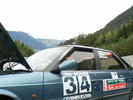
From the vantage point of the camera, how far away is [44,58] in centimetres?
486

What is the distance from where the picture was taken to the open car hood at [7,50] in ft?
12.0

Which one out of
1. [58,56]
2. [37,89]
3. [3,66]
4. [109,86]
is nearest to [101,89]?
[109,86]

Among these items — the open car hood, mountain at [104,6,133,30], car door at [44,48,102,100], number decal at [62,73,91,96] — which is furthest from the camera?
mountain at [104,6,133,30]

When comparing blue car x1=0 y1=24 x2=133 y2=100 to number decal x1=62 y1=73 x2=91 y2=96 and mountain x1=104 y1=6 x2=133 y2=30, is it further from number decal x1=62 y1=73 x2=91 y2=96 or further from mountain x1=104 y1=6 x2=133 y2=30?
mountain x1=104 y1=6 x2=133 y2=30

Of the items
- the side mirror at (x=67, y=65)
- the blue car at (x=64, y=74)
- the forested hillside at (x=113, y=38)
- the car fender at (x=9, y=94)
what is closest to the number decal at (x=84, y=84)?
the blue car at (x=64, y=74)

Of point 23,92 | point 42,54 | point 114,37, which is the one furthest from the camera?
point 114,37

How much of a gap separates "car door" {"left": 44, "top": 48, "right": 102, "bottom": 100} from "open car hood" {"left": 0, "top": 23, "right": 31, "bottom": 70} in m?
0.54

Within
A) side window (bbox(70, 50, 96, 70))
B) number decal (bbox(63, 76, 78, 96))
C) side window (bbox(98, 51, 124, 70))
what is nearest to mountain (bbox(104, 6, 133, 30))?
side window (bbox(98, 51, 124, 70))

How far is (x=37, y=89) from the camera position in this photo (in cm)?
399

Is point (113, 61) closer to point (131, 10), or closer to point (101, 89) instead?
point (101, 89)

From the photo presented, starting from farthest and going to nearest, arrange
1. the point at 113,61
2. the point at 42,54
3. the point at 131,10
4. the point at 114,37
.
A: the point at 131,10, the point at 114,37, the point at 113,61, the point at 42,54

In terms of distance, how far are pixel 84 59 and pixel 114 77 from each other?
869mm

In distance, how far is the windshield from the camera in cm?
454

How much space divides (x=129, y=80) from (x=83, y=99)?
1.87 meters
